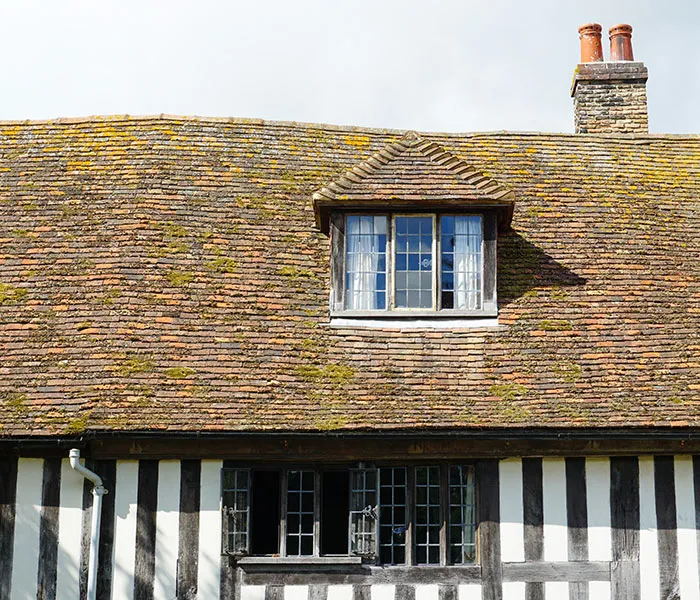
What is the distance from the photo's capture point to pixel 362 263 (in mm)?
11320

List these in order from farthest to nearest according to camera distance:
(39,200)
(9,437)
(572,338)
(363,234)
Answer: (39,200) < (363,234) < (572,338) < (9,437)

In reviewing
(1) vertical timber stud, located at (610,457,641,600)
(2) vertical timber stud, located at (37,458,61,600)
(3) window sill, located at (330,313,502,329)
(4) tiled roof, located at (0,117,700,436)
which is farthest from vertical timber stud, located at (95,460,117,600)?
(1) vertical timber stud, located at (610,457,641,600)

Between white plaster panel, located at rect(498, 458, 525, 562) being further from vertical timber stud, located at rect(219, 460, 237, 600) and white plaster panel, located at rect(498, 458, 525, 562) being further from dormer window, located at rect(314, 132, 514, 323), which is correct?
vertical timber stud, located at rect(219, 460, 237, 600)

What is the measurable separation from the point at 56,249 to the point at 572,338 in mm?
5588

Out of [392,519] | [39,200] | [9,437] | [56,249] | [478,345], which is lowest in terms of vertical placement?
[392,519]

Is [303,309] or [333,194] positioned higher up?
[333,194]

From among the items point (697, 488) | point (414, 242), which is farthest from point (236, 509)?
point (697, 488)

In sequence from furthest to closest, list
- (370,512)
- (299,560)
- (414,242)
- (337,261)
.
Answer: (414,242)
(337,261)
(370,512)
(299,560)

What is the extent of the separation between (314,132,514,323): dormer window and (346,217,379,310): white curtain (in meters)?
0.01

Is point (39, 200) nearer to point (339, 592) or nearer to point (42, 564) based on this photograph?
point (42, 564)

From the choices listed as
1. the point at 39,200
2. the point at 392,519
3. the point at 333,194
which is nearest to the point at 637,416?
the point at 392,519

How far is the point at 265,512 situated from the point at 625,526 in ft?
10.9

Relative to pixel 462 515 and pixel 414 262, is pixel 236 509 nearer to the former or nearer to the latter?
pixel 462 515

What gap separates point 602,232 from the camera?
40.0 ft
